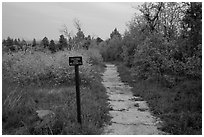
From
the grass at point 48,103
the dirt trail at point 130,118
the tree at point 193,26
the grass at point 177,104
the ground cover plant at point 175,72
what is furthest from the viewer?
the tree at point 193,26

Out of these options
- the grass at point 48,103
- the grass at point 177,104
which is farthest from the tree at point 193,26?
the grass at point 48,103

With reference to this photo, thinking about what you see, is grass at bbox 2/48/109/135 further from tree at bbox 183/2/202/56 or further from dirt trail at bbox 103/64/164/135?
tree at bbox 183/2/202/56

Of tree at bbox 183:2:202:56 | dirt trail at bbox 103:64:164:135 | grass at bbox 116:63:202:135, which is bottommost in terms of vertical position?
dirt trail at bbox 103:64:164:135

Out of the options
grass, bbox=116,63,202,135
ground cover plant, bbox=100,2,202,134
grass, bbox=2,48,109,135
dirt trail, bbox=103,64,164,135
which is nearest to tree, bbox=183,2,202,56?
ground cover plant, bbox=100,2,202,134

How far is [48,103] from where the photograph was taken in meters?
6.55

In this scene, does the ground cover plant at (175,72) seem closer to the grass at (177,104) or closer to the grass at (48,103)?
the grass at (177,104)

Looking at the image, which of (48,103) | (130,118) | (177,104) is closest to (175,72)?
(177,104)

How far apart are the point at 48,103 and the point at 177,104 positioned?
154 inches

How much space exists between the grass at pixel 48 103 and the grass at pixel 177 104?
1.57 meters

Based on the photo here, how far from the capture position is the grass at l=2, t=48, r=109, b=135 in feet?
16.3

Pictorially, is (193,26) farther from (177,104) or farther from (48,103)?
(48,103)

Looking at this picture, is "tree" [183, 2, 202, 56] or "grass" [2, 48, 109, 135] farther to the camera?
"tree" [183, 2, 202, 56]

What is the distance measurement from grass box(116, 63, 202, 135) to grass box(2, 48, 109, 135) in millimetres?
1572

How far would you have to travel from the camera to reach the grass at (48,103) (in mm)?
4957
